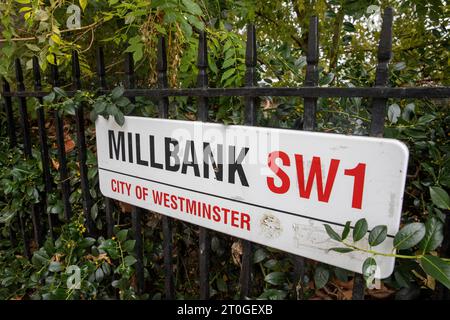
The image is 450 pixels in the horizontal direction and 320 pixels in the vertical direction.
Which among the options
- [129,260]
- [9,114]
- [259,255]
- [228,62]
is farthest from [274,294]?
[9,114]

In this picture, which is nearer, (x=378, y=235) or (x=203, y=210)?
(x=378, y=235)

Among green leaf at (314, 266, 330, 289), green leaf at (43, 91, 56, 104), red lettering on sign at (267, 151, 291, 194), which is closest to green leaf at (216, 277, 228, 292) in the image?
green leaf at (314, 266, 330, 289)

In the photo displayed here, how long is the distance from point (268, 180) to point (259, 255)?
39 cm

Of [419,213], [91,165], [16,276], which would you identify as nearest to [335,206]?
[419,213]

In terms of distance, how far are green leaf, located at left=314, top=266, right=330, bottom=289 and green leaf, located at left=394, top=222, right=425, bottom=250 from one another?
11.9 inches

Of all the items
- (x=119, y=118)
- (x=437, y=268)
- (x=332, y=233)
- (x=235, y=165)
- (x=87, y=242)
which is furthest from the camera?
(x=87, y=242)

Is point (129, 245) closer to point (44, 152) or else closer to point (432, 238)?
point (44, 152)

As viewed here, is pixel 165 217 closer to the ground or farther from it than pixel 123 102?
closer to the ground

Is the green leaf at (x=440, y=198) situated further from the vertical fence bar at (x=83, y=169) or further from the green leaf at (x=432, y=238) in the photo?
the vertical fence bar at (x=83, y=169)

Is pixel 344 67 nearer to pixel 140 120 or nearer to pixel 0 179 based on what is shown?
pixel 140 120

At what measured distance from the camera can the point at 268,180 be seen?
1.21 metres

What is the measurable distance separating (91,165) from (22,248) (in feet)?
3.73

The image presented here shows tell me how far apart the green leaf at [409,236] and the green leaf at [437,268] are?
0.06 metres

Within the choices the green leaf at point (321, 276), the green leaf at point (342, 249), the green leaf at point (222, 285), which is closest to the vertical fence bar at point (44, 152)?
the green leaf at point (222, 285)
